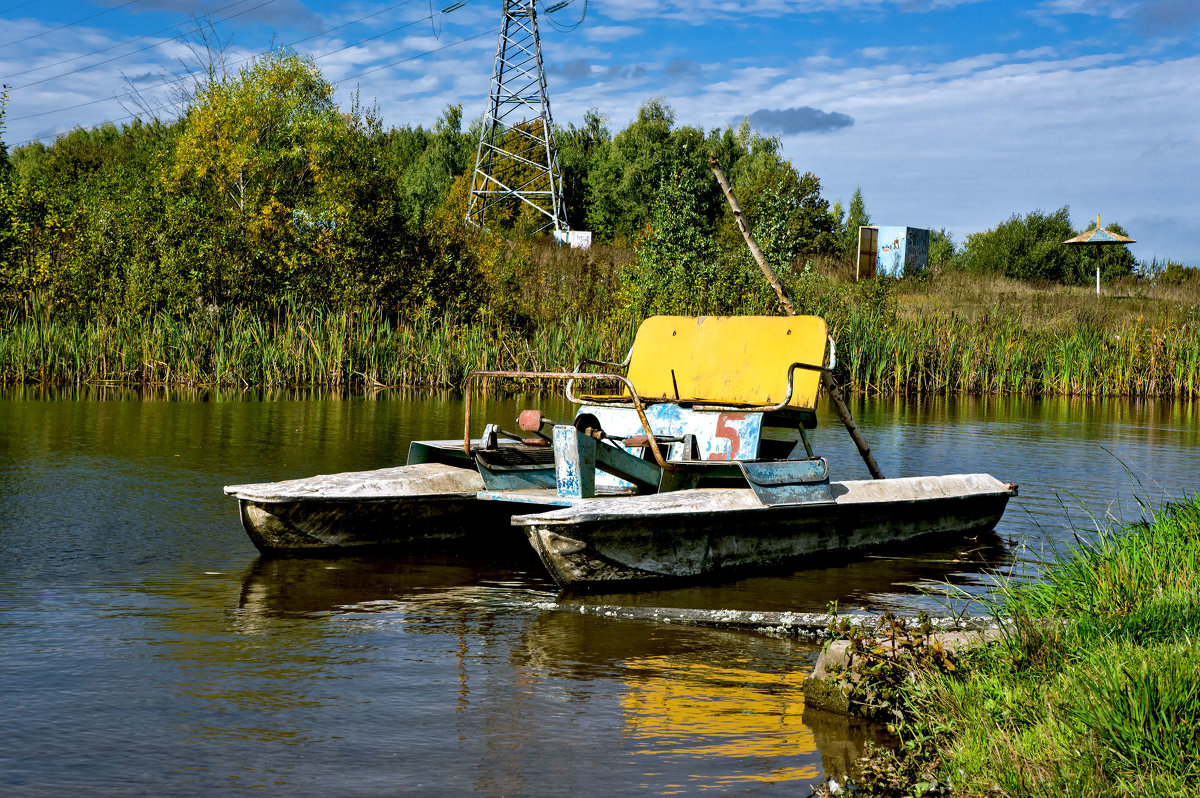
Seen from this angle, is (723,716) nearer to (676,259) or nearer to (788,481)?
(788,481)

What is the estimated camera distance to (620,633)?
5.98 meters

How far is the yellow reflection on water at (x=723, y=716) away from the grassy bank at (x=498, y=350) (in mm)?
16683

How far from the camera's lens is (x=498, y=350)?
22625 millimetres

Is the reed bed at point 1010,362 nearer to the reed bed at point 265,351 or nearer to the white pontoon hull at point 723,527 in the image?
the reed bed at point 265,351

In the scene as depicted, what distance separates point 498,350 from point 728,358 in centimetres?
1370

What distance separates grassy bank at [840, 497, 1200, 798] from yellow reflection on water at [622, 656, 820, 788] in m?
0.44

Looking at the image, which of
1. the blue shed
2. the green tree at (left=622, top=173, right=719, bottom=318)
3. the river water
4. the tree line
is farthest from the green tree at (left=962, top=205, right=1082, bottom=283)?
the river water

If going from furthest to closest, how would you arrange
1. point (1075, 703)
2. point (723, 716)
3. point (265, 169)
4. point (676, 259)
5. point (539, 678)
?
point (265, 169) < point (676, 259) < point (539, 678) < point (723, 716) < point (1075, 703)

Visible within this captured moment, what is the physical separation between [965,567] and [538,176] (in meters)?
49.3

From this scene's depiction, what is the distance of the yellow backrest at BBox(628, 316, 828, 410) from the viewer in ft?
29.0

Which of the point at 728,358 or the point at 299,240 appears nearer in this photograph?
the point at 728,358

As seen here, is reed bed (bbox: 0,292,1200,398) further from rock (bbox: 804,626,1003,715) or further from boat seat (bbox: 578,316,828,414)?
rock (bbox: 804,626,1003,715)


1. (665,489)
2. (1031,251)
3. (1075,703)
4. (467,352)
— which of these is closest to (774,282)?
(665,489)

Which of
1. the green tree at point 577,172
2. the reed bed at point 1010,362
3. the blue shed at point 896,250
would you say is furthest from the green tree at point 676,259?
the green tree at point 577,172
